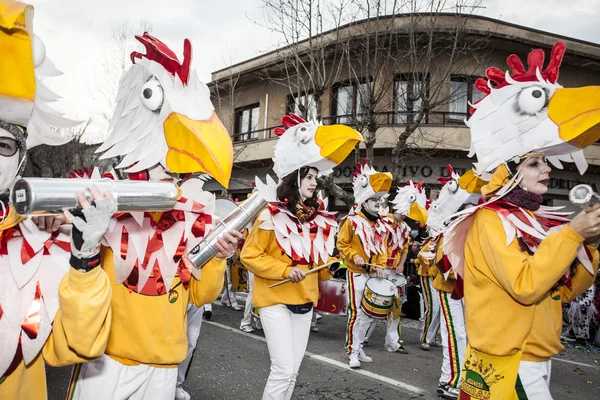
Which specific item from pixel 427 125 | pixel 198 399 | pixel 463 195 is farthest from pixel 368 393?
pixel 427 125

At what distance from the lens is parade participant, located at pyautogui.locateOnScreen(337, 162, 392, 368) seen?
619 centimetres

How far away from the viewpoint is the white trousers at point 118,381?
222 centimetres

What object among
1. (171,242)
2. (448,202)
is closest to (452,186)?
(448,202)

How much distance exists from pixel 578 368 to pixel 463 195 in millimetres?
2708

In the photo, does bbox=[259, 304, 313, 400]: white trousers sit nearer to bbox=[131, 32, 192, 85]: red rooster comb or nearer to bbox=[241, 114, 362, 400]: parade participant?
bbox=[241, 114, 362, 400]: parade participant

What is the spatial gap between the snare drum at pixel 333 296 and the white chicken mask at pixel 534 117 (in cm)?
491

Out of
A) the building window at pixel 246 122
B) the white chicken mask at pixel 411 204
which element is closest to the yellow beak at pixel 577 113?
the white chicken mask at pixel 411 204

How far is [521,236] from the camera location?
243 cm

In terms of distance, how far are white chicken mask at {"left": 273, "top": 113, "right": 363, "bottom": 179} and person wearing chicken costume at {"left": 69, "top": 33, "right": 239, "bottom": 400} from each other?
1733 millimetres

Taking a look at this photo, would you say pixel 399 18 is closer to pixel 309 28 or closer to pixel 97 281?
pixel 309 28

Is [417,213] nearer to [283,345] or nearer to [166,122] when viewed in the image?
A: [283,345]

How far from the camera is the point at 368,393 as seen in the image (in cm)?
494

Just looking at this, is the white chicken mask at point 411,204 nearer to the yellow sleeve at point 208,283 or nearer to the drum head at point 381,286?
the drum head at point 381,286

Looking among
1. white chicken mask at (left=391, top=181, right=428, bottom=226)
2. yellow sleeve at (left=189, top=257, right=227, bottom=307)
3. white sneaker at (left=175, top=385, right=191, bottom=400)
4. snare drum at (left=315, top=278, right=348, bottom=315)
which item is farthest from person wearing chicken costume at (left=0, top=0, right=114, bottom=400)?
white chicken mask at (left=391, top=181, right=428, bottom=226)
